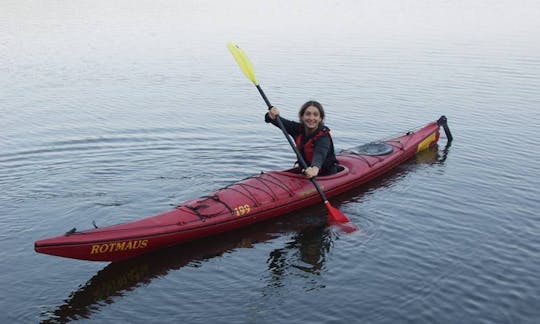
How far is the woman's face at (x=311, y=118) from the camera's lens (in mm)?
Result: 9180

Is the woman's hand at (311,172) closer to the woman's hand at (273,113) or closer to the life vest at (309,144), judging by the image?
the life vest at (309,144)

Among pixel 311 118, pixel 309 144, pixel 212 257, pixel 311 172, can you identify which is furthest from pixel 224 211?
pixel 311 118

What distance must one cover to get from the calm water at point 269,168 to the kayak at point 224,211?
252 millimetres

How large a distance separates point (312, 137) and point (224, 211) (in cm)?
201

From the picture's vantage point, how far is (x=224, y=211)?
8367 mm

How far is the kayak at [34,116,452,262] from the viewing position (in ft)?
22.9

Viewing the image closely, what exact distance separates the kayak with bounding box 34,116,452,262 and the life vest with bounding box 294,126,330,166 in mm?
336

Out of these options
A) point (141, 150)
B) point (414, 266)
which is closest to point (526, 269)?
point (414, 266)

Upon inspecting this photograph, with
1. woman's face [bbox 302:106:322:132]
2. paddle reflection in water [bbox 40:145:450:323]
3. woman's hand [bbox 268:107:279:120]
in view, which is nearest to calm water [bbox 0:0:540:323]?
paddle reflection in water [bbox 40:145:450:323]

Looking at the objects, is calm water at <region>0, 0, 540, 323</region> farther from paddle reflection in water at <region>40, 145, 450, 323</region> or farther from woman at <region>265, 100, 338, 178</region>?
woman at <region>265, 100, 338, 178</region>

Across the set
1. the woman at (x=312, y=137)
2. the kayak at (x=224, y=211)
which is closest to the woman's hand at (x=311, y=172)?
the woman at (x=312, y=137)

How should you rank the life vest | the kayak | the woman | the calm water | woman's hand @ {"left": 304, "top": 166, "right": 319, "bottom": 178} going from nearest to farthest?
the calm water, the kayak, woman's hand @ {"left": 304, "top": 166, "right": 319, "bottom": 178}, the woman, the life vest

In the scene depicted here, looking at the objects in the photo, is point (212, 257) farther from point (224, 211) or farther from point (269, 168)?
point (269, 168)

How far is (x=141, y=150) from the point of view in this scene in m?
12.1
